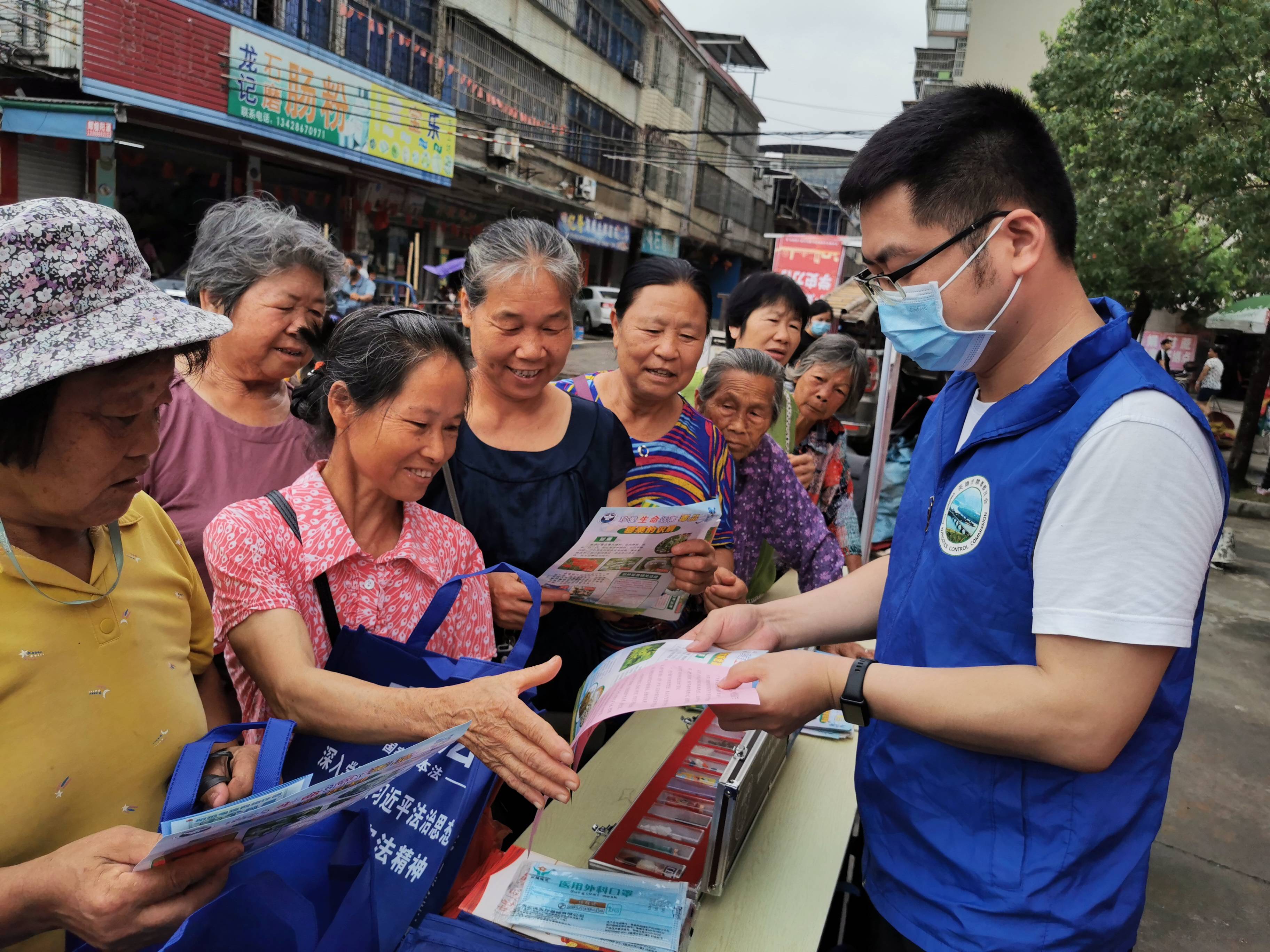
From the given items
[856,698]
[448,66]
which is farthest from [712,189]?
[856,698]

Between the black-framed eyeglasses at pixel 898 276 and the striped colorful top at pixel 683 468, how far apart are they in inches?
34.2

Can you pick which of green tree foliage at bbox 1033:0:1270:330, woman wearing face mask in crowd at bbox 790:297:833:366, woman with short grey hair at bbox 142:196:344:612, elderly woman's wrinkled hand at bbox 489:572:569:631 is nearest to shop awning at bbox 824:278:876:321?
woman wearing face mask in crowd at bbox 790:297:833:366

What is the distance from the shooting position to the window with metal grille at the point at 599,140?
2323cm

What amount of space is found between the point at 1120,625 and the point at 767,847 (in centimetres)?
97

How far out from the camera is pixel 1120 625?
107cm

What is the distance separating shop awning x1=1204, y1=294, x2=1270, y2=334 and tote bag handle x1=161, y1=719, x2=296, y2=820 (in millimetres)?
12877

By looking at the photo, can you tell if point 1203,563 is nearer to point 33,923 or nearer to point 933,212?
point 933,212

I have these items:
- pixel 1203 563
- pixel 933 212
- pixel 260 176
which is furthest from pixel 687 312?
pixel 260 176

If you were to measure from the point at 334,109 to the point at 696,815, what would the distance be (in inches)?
582

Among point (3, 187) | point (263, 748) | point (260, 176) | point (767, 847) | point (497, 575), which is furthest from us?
point (260, 176)

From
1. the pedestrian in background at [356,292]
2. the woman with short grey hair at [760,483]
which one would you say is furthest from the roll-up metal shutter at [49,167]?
the woman with short grey hair at [760,483]

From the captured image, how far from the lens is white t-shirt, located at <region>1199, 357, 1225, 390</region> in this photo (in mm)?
16844

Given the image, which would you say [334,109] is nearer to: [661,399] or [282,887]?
[661,399]

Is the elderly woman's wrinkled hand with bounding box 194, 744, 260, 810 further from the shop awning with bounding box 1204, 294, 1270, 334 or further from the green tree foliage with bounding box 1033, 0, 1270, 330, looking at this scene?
→ the shop awning with bounding box 1204, 294, 1270, 334
